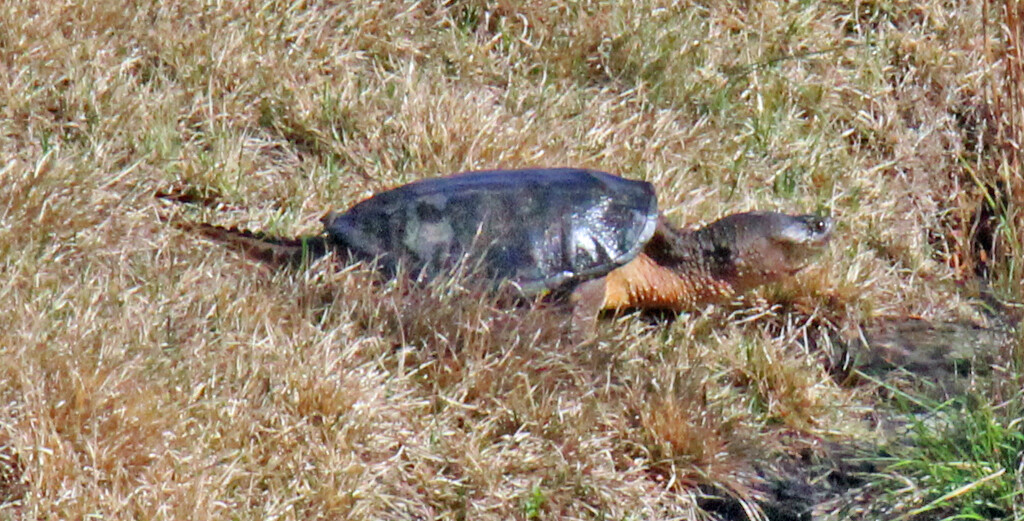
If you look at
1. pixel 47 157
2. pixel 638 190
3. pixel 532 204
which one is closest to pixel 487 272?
pixel 532 204

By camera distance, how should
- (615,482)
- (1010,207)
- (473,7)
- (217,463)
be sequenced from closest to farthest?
(217,463) → (615,482) → (1010,207) → (473,7)

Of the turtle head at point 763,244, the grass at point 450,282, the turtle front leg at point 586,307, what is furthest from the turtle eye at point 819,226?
the turtle front leg at point 586,307

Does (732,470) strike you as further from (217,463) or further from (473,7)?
(473,7)

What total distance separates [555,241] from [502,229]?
159mm

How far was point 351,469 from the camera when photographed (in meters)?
3.02

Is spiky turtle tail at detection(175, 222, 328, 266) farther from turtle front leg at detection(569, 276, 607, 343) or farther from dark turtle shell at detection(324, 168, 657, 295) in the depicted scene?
turtle front leg at detection(569, 276, 607, 343)

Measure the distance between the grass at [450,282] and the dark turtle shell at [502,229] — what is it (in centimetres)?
15

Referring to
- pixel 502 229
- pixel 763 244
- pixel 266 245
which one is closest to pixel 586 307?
pixel 502 229

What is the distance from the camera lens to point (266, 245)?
3734 millimetres

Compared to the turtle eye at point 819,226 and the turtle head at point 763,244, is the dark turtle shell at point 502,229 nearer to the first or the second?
the turtle head at point 763,244

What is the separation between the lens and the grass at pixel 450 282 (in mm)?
3006

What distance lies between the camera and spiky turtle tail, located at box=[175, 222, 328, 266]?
369cm

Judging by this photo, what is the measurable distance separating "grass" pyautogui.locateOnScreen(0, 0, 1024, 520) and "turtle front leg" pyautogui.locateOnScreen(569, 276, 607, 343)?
0.05 meters

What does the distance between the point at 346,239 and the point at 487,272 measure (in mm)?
417
